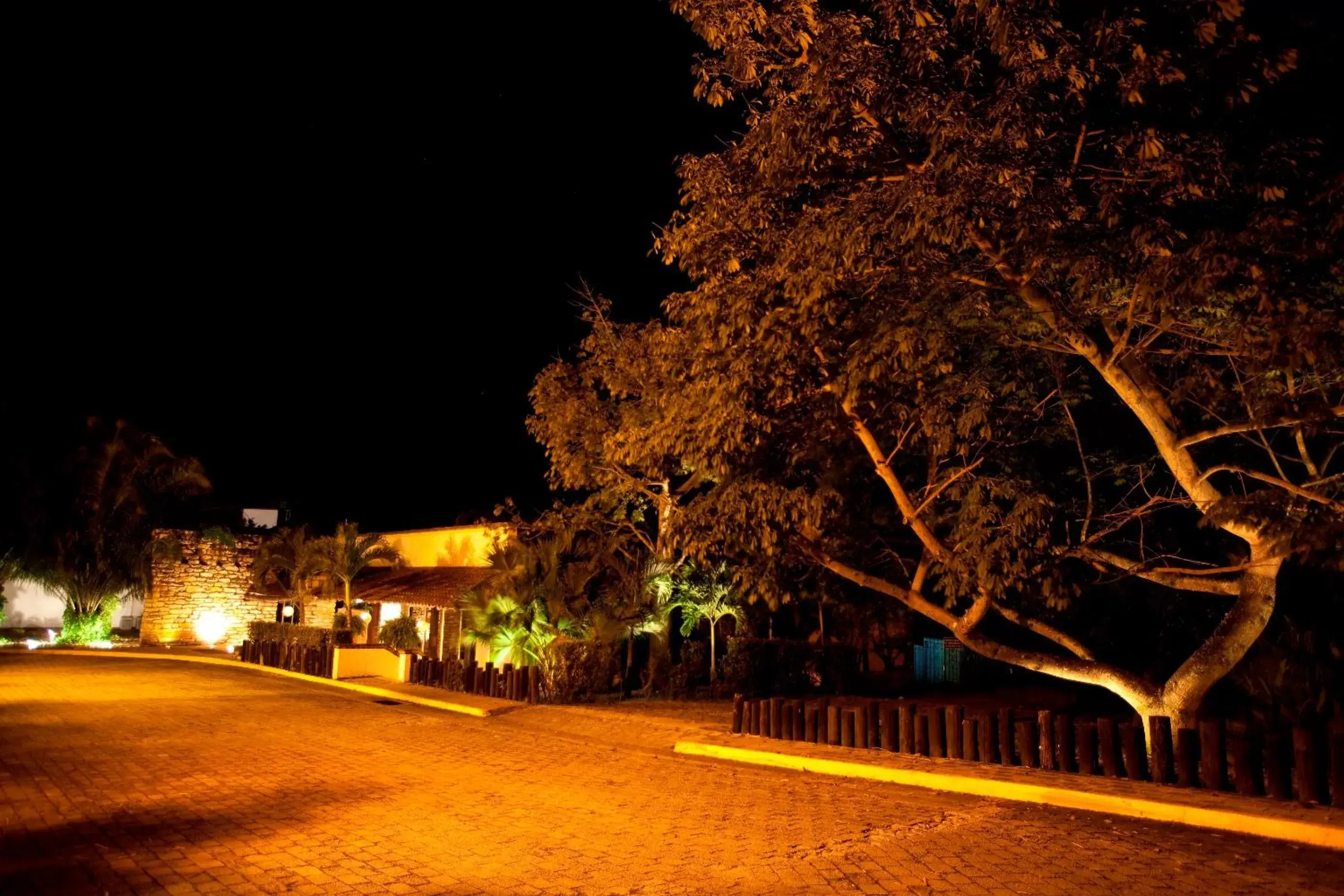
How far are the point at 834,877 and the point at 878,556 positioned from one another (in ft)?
27.6

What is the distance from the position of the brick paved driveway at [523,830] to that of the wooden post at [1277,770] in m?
1.10

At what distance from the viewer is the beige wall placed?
23.4 metres

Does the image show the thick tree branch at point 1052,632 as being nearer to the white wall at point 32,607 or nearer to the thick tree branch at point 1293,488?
the thick tree branch at point 1293,488

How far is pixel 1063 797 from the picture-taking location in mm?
8609

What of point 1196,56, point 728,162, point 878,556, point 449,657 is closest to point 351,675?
point 449,657

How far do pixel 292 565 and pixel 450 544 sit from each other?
6.06m

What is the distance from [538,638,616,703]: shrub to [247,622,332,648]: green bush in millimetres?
9522

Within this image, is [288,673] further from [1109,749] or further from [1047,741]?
[1109,749]

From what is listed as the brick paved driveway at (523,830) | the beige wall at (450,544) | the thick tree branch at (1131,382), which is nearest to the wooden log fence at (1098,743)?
the brick paved driveway at (523,830)

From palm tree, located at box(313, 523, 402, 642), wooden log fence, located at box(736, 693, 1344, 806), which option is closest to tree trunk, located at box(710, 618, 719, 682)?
wooden log fence, located at box(736, 693, 1344, 806)

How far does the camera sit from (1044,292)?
33.8 feet

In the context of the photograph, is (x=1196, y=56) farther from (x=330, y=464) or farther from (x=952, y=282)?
(x=330, y=464)

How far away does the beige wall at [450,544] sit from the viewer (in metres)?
23.4

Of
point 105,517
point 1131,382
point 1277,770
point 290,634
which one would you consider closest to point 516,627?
point 290,634
